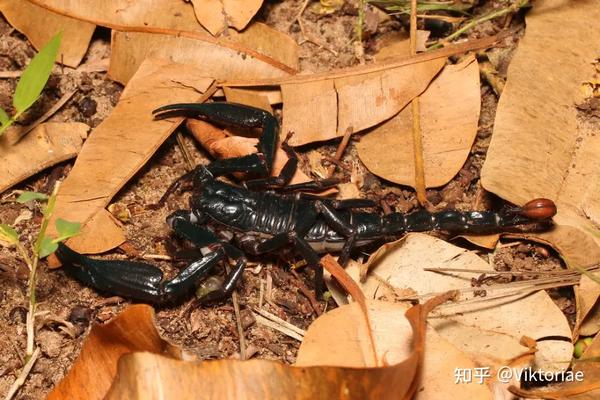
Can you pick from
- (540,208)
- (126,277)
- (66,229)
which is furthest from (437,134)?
(66,229)

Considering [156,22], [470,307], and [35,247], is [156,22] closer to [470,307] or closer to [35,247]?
[35,247]

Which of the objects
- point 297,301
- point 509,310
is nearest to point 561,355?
point 509,310

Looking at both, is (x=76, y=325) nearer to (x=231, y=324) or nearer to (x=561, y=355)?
(x=231, y=324)

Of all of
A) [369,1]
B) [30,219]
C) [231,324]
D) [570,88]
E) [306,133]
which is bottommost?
[231,324]

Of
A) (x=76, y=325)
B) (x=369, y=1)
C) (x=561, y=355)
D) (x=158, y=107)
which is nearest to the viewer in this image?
(x=561, y=355)

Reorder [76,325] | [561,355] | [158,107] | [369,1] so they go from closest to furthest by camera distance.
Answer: [561,355]
[76,325]
[158,107]
[369,1]

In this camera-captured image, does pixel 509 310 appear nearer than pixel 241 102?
Yes
